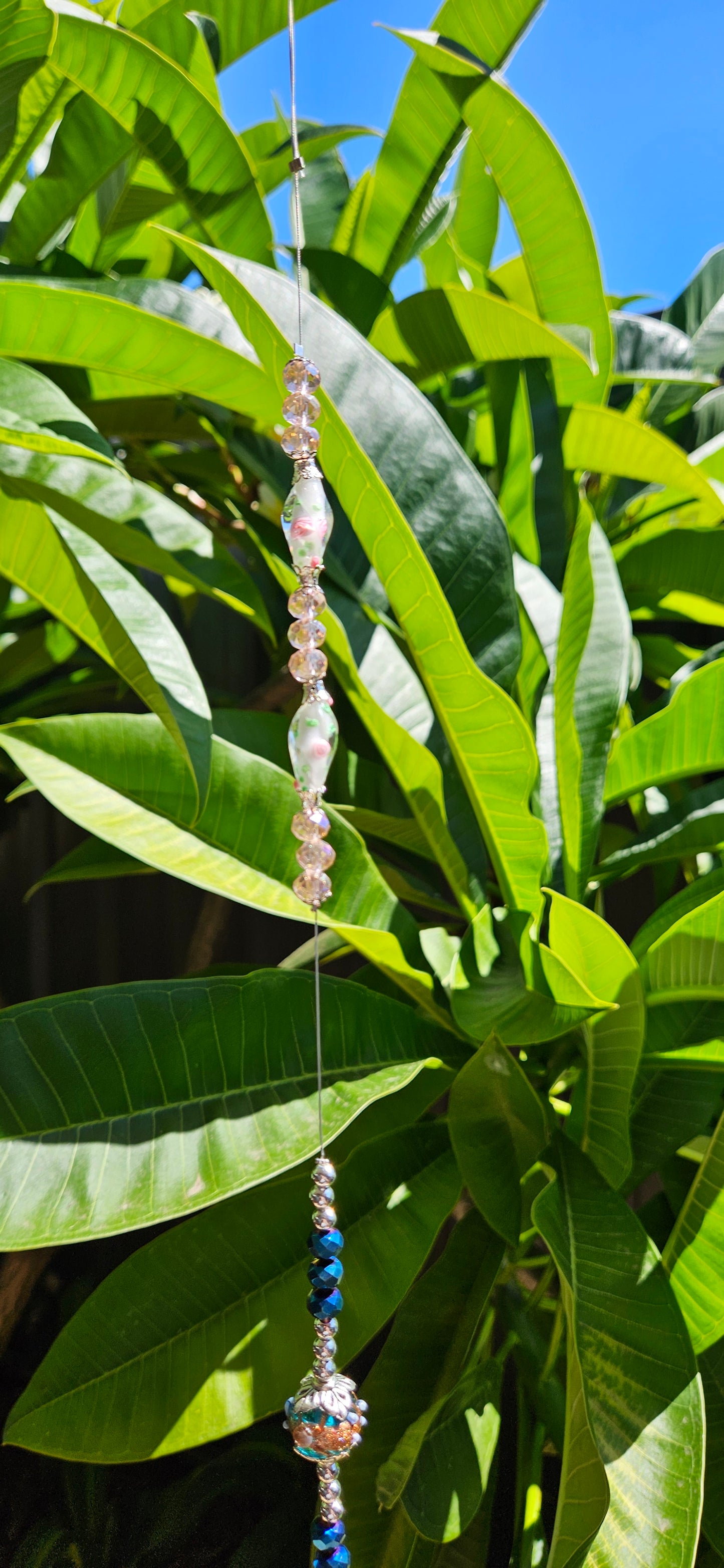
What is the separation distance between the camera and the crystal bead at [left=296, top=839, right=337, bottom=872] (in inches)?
18.1

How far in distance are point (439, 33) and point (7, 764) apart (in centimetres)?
61

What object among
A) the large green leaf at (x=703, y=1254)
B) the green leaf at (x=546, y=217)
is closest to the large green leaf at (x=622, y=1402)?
the large green leaf at (x=703, y=1254)

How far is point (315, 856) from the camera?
0.46 metres

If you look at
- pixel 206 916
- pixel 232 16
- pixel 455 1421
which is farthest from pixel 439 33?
pixel 455 1421

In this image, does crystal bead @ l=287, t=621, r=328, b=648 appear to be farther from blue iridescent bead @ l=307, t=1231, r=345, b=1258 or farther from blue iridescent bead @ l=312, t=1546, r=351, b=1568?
blue iridescent bead @ l=312, t=1546, r=351, b=1568

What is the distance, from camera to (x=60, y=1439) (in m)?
0.47

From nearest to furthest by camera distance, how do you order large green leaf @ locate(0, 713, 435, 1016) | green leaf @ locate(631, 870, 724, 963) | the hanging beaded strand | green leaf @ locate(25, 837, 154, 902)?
the hanging beaded strand, large green leaf @ locate(0, 713, 435, 1016), green leaf @ locate(631, 870, 724, 963), green leaf @ locate(25, 837, 154, 902)

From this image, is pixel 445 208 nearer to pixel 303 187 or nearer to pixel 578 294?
pixel 303 187

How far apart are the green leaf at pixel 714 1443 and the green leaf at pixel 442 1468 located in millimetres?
130

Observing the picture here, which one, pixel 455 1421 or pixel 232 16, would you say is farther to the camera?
pixel 232 16

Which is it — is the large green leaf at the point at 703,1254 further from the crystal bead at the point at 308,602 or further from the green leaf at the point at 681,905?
the crystal bead at the point at 308,602

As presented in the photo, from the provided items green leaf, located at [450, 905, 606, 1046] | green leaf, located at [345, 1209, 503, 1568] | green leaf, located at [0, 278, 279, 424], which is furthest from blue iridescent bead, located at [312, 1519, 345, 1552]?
green leaf, located at [0, 278, 279, 424]

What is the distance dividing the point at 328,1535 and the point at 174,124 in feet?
2.44

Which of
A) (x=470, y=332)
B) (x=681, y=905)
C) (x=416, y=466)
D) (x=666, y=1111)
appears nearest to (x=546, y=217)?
(x=470, y=332)
